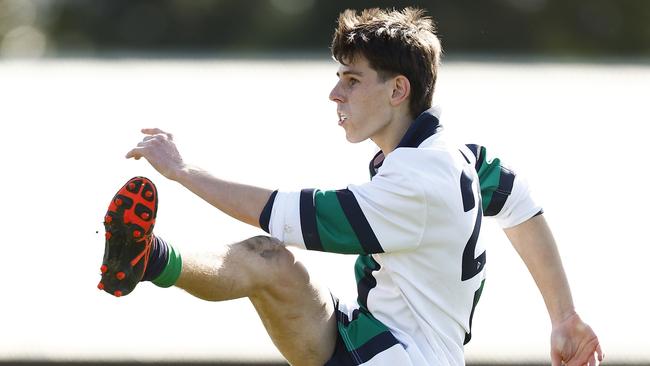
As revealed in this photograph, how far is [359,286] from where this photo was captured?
11.1 ft

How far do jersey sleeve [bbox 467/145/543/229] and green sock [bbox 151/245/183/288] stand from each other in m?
0.93

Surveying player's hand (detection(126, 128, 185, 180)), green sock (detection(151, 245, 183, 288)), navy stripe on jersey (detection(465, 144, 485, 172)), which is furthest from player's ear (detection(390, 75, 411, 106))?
green sock (detection(151, 245, 183, 288))

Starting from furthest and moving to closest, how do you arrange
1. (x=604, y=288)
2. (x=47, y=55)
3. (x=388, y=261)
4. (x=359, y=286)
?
(x=47, y=55)
(x=604, y=288)
(x=359, y=286)
(x=388, y=261)

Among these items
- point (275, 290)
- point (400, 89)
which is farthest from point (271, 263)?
point (400, 89)

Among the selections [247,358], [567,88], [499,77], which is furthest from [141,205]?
[499,77]

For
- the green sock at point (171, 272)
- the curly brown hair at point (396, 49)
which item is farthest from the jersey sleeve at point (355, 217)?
the curly brown hair at point (396, 49)

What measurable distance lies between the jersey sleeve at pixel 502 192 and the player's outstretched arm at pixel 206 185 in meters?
0.69

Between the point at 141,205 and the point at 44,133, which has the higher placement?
the point at 44,133

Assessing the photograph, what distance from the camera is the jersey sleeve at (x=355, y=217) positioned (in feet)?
9.99

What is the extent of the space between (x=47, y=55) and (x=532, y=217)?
1073 centimetres

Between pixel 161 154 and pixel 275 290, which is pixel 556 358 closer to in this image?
pixel 275 290

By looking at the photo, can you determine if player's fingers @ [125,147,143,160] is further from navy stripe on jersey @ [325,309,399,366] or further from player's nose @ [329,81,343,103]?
navy stripe on jersey @ [325,309,399,366]

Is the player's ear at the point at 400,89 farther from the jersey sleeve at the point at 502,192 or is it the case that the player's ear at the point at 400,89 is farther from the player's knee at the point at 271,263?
the player's knee at the point at 271,263

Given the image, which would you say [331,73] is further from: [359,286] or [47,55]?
[359,286]
